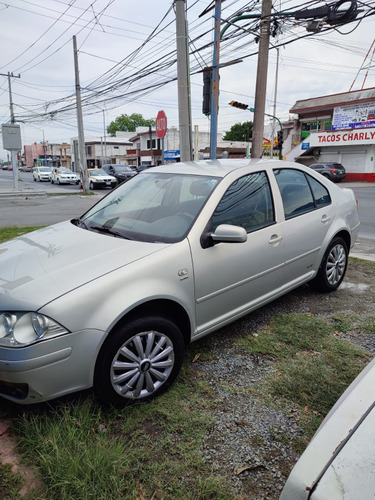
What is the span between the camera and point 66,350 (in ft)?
6.55

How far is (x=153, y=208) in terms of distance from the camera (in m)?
3.13

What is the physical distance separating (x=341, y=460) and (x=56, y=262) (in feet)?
6.38

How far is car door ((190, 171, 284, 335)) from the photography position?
8.80ft

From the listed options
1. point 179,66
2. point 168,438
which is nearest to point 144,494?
point 168,438

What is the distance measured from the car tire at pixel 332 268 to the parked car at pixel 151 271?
80mm

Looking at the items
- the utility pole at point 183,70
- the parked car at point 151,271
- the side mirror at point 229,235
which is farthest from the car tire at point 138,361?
the utility pole at point 183,70

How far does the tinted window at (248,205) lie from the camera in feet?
9.64

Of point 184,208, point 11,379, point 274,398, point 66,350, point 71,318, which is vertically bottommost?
point 274,398

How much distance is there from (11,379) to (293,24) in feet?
35.2

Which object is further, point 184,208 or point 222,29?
point 222,29

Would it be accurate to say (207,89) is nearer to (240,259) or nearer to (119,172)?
(240,259)

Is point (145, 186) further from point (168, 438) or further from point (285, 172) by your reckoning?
point (168, 438)

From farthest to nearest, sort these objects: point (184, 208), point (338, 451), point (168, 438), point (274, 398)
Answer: point (184, 208)
point (274, 398)
point (168, 438)
point (338, 451)

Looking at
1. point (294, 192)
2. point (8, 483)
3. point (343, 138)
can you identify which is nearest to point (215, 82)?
point (294, 192)
